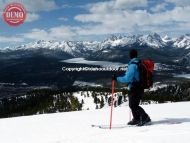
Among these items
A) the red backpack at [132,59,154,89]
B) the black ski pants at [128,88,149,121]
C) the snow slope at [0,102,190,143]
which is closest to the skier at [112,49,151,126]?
the black ski pants at [128,88,149,121]

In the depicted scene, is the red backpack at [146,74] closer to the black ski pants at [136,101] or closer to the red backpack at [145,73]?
the red backpack at [145,73]

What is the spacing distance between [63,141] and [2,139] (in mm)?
3479

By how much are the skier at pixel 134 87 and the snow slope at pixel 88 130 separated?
0.60 m

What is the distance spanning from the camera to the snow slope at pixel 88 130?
1018cm

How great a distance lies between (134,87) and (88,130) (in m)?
2.37

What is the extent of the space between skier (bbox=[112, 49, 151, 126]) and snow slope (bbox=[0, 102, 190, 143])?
1.97 feet

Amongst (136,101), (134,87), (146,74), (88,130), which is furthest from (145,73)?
(88,130)

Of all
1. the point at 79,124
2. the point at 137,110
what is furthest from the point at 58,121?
the point at 137,110

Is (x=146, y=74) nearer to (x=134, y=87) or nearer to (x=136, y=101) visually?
(x=134, y=87)

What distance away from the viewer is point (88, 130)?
13.9 m

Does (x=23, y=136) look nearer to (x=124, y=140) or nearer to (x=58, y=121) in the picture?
(x=58, y=121)

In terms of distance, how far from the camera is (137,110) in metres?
13.6

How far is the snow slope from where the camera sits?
1018 cm

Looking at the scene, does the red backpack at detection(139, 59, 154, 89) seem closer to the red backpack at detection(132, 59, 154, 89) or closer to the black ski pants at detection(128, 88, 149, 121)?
the red backpack at detection(132, 59, 154, 89)
